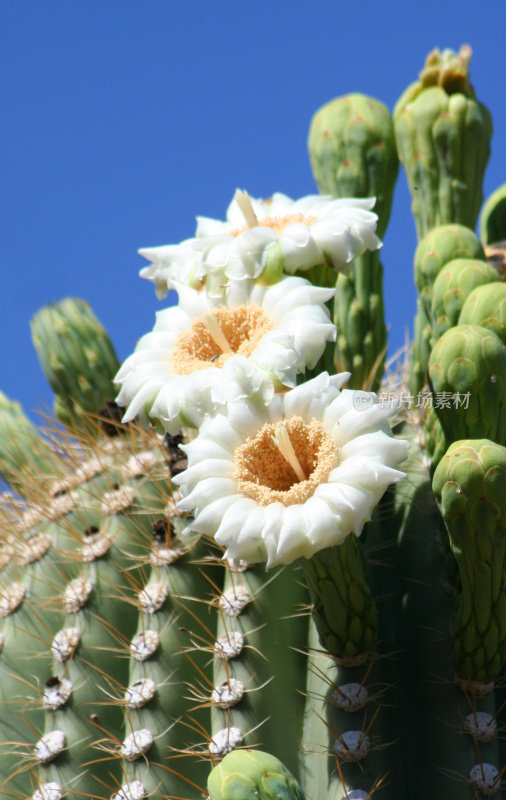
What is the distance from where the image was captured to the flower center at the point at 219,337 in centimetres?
183

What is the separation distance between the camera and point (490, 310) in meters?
1.89

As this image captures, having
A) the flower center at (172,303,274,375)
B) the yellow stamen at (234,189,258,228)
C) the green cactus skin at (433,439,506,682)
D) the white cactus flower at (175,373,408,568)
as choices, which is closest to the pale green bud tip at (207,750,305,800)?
the white cactus flower at (175,373,408,568)

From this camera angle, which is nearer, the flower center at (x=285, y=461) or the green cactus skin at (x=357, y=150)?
the flower center at (x=285, y=461)

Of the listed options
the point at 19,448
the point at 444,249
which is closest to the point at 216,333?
the point at 444,249

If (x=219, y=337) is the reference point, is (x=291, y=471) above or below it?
below

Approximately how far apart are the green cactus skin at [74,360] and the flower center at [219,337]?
100 cm

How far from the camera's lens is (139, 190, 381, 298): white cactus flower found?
6.28 feet

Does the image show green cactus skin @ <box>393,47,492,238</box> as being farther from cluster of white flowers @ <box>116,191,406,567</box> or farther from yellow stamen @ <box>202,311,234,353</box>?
yellow stamen @ <box>202,311,234,353</box>

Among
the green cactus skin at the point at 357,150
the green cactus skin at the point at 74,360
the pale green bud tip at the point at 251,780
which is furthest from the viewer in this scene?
the green cactus skin at the point at 74,360

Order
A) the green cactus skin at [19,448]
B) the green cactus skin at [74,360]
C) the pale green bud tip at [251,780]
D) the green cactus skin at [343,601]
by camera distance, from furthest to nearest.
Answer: the green cactus skin at [74,360] < the green cactus skin at [19,448] < the green cactus skin at [343,601] < the pale green bud tip at [251,780]

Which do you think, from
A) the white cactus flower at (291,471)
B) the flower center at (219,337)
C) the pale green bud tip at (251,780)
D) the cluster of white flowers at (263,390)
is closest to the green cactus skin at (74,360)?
the cluster of white flowers at (263,390)

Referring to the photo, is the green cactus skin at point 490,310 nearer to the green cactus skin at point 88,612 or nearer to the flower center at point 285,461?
the flower center at point 285,461

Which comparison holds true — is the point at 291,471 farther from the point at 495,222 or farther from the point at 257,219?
the point at 495,222

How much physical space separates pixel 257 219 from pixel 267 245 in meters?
0.25
